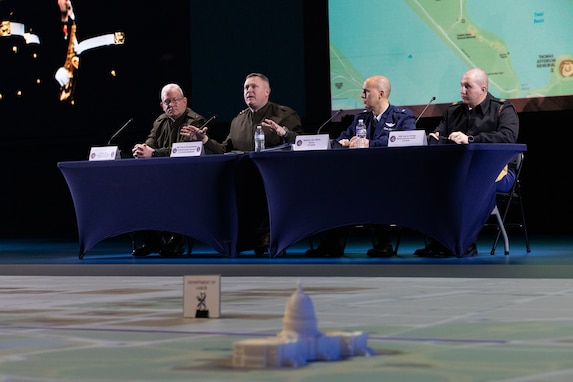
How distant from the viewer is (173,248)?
6949mm

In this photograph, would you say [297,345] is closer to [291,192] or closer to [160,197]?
[291,192]

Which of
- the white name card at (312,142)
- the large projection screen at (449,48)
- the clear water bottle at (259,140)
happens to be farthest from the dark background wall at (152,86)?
the white name card at (312,142)

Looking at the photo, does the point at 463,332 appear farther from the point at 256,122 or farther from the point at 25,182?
the point at 25,182

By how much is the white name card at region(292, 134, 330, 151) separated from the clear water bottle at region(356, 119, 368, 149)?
0.69 feet

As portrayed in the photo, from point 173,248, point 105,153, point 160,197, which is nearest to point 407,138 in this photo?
point 160,197

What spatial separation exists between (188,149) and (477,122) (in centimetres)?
166

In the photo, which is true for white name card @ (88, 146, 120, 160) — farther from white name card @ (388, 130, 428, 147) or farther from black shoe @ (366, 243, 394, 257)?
white name card @ (388, 130, 428, 147)

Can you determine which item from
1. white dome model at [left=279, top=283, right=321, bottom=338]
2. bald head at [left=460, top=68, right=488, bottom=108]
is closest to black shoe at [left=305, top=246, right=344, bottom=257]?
bald head at [left=460, top=68, right=488, bottom=108]

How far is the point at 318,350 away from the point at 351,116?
6.39 metres

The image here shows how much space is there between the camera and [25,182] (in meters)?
11.0

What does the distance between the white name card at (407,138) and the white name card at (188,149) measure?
3.82 ft

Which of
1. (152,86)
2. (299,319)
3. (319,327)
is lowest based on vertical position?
(319,327)

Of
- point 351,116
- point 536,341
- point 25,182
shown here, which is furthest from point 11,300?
point 25,182

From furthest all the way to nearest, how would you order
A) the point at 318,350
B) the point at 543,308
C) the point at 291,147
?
the point at 291,147 < the point at 543,308 < the point at 318,350
